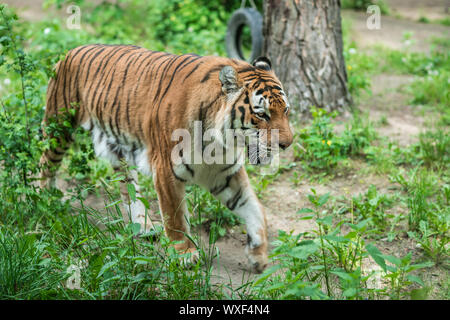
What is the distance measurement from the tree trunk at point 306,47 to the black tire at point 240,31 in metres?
0.51

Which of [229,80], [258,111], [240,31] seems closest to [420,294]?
[258,111]

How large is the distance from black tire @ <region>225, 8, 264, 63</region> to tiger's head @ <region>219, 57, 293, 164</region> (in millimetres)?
2860

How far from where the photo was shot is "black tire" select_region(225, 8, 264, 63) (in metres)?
5.79

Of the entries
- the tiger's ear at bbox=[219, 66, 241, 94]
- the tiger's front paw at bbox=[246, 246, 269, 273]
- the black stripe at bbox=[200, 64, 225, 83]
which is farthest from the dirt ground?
the black stripe at bbox=[200, 64, 225, 83]

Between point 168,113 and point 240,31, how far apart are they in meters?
3.91

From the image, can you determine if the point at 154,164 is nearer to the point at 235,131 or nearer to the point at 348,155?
the point at 235,131

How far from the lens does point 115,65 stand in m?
3.68

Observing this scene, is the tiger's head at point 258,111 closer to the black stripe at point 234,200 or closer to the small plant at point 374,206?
the black stripe at point 234,200

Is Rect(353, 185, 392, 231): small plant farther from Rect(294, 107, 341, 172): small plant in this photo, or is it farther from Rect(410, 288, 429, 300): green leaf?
Rect(410, 288, 429, 300): green leaf

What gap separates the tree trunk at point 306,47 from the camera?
5.09 meters

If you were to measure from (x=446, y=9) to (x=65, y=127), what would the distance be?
436 inches

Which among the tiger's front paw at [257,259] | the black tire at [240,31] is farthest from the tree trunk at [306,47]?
the tiger's front paw at [257,259]

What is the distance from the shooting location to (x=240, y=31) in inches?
261
